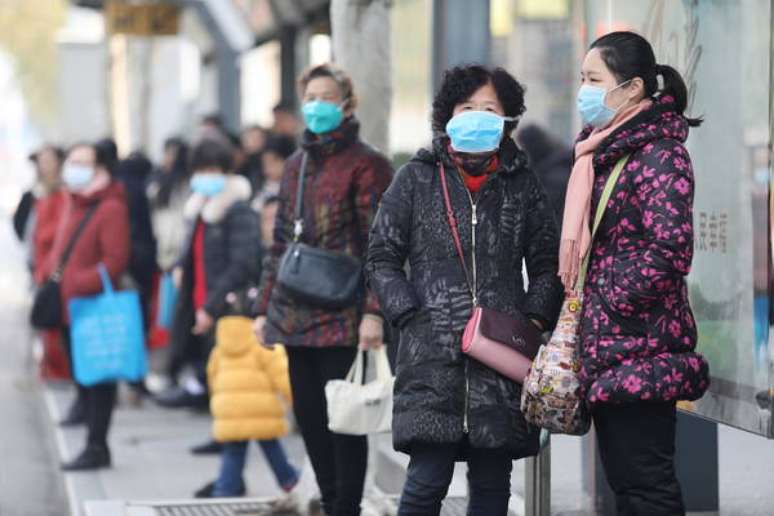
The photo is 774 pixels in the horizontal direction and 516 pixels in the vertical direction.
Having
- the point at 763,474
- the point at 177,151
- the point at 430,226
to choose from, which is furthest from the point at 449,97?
the point at 177,151

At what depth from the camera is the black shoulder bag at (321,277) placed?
A: 21.0 ft

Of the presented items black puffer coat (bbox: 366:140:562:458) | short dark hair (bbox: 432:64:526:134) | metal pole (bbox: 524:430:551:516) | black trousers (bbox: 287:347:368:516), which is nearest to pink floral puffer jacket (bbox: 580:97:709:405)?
black puffer coat (bbox: 366:140:562:458)

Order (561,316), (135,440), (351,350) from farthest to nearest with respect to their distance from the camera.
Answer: (135,440)
(351,350)
(561,316)

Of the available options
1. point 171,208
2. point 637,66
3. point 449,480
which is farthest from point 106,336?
point 637,66

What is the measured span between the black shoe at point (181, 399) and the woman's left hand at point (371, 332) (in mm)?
6234

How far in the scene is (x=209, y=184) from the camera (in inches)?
370

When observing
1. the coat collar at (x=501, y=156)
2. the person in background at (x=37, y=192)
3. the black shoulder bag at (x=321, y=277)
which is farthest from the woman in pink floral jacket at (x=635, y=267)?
the person in background at (x=37, y=192)

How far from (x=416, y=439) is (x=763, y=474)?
7.78 feet

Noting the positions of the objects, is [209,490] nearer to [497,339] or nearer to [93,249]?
[93,249]

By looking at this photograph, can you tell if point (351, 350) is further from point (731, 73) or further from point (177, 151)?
point (177, 151)

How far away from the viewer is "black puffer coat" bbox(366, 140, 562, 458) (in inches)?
208

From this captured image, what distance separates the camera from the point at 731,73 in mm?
5758

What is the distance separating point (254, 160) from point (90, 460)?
3.25 metres

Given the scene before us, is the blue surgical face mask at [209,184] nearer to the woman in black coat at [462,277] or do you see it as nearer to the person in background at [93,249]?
the person in background at [93,249]
